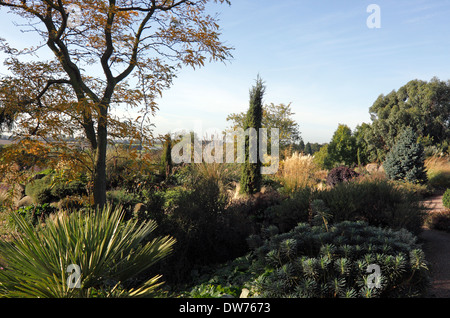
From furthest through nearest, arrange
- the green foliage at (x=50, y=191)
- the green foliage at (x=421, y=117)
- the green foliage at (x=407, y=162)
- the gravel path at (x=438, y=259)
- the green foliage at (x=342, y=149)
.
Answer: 1. the green foliage at (x=421, y=117)
2. the green foliage at (x=342, y=149)
3. the green foliage at (x=407, y=162)
4. the green foliage at (x=50, y=191)
5. the gravel path at (x=438, y=259)

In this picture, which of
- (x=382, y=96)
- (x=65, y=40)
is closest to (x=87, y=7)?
(x=65, y=40)

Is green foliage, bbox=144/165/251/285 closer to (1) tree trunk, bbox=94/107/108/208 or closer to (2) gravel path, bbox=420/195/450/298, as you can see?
(1) tree trunk, bbox=94/107/108/208

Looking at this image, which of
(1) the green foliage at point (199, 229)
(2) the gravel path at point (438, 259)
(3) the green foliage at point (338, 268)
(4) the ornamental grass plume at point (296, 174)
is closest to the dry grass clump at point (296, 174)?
(4) the ornamental grass plume at point (296, 174)

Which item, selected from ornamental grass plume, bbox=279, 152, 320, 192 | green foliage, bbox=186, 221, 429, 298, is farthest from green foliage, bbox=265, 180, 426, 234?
ornamental grass plume, bbox=279, 152, 320, 192

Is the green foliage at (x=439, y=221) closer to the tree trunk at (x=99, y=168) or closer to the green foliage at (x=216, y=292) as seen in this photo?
the green foliage at (x=216, y=292)

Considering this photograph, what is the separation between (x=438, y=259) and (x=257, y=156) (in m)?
5.60

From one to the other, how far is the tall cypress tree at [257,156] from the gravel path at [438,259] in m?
4.10

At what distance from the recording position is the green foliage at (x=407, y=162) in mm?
11109

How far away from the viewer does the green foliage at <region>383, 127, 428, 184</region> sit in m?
11.1

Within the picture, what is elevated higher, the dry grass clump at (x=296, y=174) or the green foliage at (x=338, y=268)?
the dry grass clump at (x=296, y=174)

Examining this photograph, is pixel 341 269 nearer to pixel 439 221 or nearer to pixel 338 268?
pixel 338 268

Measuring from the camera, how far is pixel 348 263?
2.62 m

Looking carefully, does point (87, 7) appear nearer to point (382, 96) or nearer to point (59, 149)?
point (59, 149)
